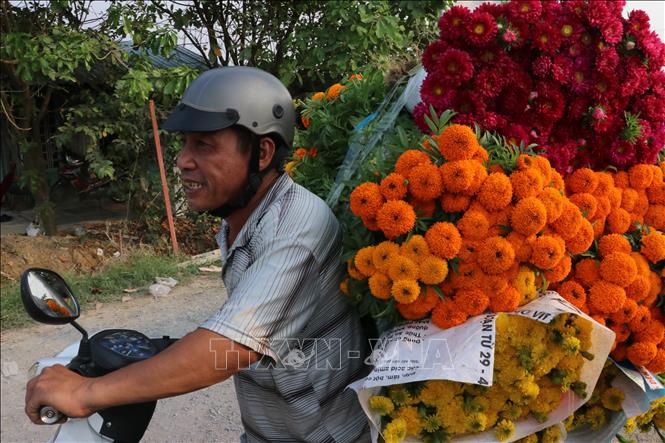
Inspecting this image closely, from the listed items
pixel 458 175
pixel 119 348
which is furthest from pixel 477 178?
pixel 119 348

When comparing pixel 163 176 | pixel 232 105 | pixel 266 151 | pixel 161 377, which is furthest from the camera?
pixel 163 176

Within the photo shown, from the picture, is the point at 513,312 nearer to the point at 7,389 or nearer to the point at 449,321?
the point at 449,321

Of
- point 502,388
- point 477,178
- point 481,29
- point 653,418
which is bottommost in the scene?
point 653,418

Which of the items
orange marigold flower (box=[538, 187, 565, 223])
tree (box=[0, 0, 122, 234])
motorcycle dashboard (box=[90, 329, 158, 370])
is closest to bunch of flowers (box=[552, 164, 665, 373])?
orange marigold flower (box=[538, 187, 565, 223])

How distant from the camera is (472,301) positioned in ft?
4.99

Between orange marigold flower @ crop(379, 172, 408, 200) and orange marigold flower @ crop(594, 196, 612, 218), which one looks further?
orange marigold flower @ crop(594, 196, 612, 218)

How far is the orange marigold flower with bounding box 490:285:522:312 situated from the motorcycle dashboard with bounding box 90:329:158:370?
37.3 inches

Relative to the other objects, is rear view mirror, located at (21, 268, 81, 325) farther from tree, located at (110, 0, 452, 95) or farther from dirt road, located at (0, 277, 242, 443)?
tree, located at (110, 0, 452, 95)

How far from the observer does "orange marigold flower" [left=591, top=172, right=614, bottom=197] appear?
1.79 m

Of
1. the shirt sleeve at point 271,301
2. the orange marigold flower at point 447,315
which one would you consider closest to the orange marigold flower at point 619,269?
the orange marigold flower at point 447,315

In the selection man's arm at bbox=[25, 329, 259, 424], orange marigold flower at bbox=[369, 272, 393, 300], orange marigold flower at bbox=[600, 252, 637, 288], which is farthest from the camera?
orange marigold flower at bbox=[600, 252, 637, 288]

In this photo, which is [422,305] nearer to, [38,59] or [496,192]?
[496,192]

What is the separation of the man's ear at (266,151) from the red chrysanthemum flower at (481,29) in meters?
0.68

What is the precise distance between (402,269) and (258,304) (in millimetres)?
368
